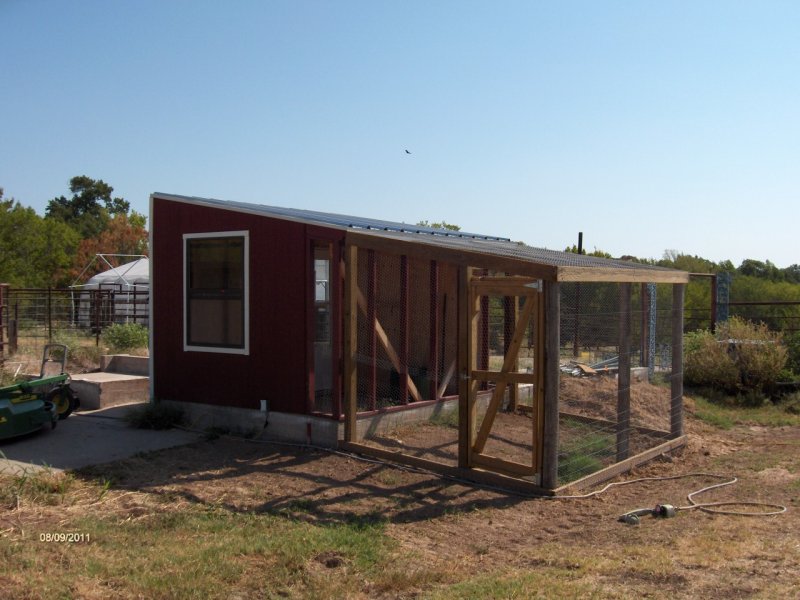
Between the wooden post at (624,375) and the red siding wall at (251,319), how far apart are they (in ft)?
11.0

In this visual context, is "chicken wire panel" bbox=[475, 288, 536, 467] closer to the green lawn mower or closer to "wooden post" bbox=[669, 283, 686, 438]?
"wooden post" bbox=[669, 283, 686, 438]

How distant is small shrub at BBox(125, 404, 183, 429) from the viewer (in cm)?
895

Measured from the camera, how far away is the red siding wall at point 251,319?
8281 mm

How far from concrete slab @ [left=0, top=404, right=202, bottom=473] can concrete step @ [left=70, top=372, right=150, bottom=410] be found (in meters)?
0.70

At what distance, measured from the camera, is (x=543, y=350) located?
21.3ft

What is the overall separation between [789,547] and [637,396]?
6.06 metres

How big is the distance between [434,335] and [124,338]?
28.3 feet

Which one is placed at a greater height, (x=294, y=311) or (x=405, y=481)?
(x=294, y=311)

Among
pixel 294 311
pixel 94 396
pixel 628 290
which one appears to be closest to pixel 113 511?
pixel 294 311

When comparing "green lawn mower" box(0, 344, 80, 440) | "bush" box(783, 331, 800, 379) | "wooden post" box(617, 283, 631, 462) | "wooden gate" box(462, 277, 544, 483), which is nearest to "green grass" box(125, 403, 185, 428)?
"green lawn mower" box(0, 344, 80, 440)

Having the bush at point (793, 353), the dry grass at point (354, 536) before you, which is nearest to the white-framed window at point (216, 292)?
the dry grass at point (354, 536)

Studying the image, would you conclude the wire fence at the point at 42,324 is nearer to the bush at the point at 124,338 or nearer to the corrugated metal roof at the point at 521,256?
the bush at the point at 124,338

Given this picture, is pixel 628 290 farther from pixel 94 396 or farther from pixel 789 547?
pixel 94 396

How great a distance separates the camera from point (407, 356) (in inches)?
361
